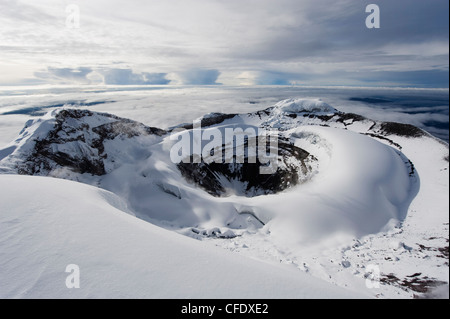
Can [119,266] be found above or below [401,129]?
below

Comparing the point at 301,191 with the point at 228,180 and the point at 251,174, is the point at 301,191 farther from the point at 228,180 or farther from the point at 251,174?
the point at 228,180

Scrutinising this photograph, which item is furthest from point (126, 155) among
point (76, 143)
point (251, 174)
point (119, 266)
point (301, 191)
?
point (119, 266)

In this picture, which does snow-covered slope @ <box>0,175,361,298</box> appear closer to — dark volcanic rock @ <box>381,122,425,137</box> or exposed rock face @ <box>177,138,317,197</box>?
exposed rock face @ <box>177,138,317,197</box>

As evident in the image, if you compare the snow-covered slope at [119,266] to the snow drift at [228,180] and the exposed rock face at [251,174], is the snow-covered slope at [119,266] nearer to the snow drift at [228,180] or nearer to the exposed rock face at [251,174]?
the snow drift at [228,180]

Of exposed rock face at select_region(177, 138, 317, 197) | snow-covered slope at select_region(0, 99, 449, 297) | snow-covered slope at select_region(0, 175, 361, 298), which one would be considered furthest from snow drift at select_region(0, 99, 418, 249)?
snow-covered slope at select_region(0, 175, 361, 298)

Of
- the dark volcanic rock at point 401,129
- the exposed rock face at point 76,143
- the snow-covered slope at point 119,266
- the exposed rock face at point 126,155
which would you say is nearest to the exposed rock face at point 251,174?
the exposed rock face at point 126,155
